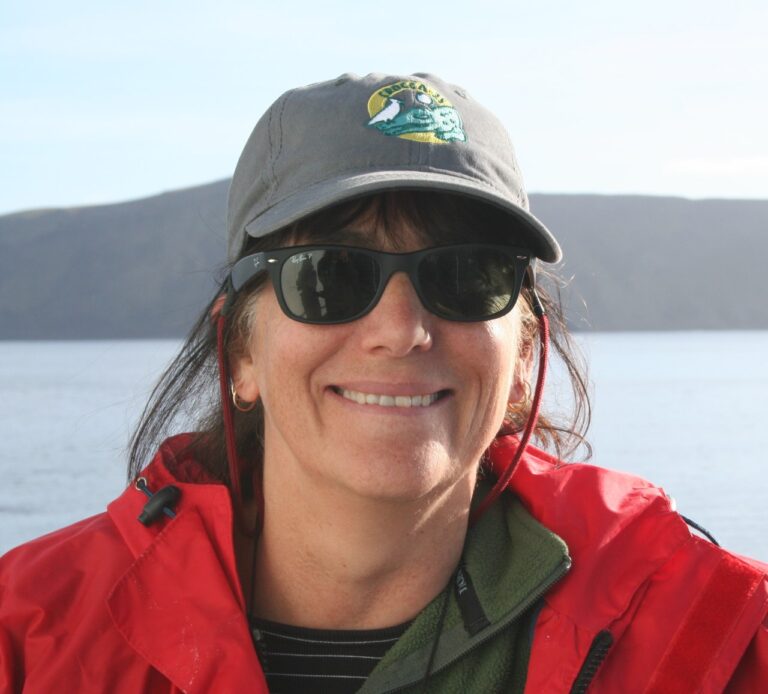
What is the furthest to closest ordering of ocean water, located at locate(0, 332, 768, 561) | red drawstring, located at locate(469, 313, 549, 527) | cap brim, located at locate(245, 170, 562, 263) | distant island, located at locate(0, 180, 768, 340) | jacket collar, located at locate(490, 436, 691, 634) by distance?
1. distant island, located at locate(0, 180, 768, 340)
2. ocean water, located at locate(0, 332, 768, 561)
3. red drawstring, located at locate(469, 313, 549, 527)
4. jacket collar, located at locate(490, 436, 691, 634)
5. cap brim, located at locate(245, 170, 562, 263)

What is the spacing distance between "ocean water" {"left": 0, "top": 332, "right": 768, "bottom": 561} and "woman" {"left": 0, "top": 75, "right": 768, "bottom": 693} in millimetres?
651

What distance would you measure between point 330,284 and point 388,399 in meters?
0.17

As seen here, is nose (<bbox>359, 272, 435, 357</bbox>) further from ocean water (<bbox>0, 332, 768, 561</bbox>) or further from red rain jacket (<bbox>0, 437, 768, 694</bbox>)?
ocean water (<bbox>0, 332, 768, 561</bbox>)

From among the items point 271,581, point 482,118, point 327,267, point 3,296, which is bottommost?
point 3,296

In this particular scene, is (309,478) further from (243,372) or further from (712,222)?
(712,222)

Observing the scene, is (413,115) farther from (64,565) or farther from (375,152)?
(64,565)

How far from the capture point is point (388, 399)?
57.4 inches

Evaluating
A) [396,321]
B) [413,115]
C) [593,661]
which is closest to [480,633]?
[593,661]

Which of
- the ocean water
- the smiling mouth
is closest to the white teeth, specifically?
the smiling mouth

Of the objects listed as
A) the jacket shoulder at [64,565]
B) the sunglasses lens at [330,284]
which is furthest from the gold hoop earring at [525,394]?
the jacket shoulder at [64,565]

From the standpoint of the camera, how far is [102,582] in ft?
5.13

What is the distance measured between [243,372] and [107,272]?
50.4 metres

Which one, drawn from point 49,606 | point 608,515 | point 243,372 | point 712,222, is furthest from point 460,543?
point 712,222

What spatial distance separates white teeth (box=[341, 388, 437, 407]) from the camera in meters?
1.46
